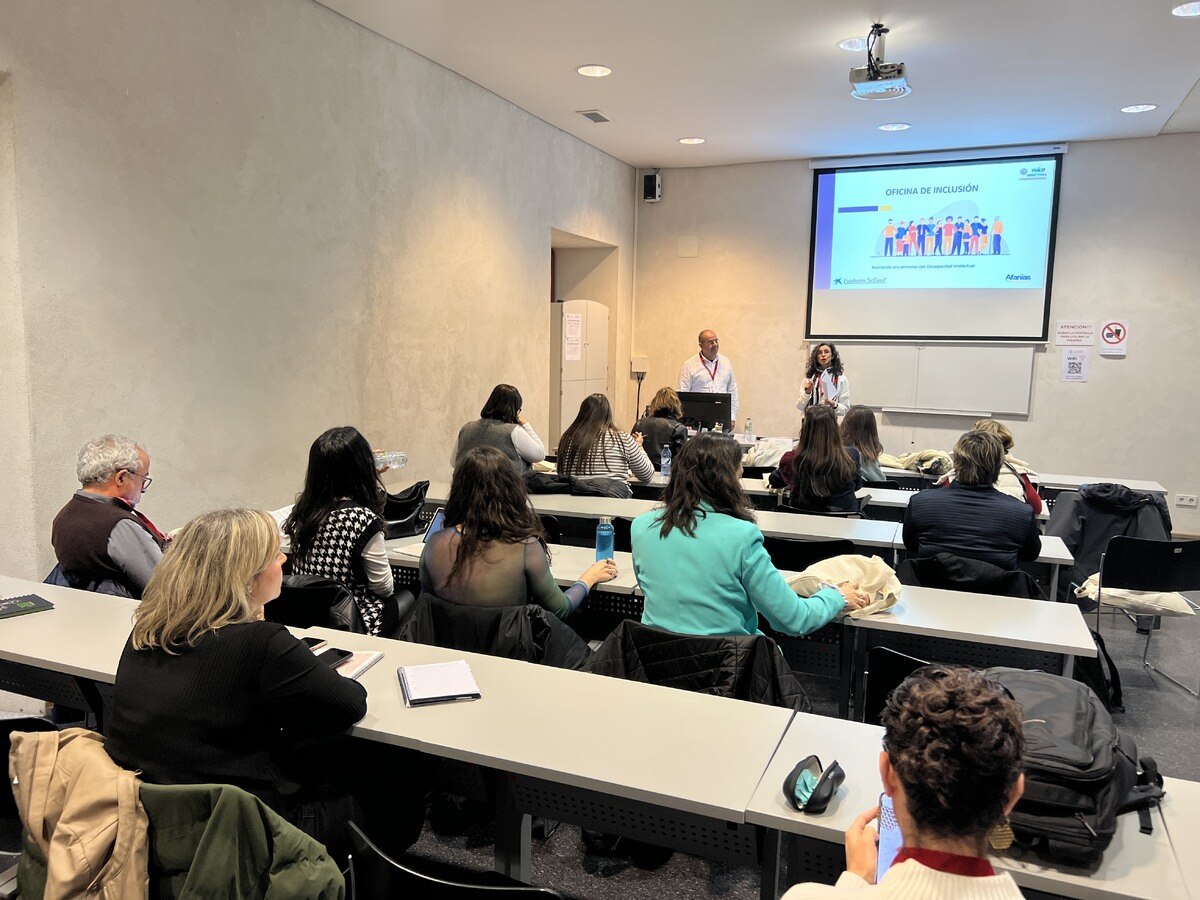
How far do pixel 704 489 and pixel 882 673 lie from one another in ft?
2.24

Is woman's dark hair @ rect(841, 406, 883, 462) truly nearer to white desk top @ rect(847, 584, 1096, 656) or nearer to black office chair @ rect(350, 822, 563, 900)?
white desk top @ rect(847, 584, 1096, 656)

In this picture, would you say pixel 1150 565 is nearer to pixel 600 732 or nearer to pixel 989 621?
pixel 989 621

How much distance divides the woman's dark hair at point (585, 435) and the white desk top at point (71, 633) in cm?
267

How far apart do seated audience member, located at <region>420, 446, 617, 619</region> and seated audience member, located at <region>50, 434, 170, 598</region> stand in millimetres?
935

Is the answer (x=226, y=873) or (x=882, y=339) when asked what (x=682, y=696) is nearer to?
(x=226, y=873)

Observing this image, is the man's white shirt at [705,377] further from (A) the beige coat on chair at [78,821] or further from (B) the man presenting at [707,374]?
(A) the beige coat on chair at [78,821]

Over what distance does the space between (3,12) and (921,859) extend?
3.96m

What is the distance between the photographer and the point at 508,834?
1.98m

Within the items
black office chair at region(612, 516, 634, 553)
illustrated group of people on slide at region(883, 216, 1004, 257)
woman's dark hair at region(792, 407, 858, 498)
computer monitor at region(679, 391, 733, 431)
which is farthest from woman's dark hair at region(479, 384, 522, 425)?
illustrated group of people on slide at region(883, 216, 1004, 257)

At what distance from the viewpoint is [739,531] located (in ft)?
7.93

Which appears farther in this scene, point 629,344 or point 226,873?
point 629,344

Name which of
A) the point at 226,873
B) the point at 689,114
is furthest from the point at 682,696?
the point at 689,114

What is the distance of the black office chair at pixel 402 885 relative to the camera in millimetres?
1270

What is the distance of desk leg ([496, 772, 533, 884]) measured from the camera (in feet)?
6.44
